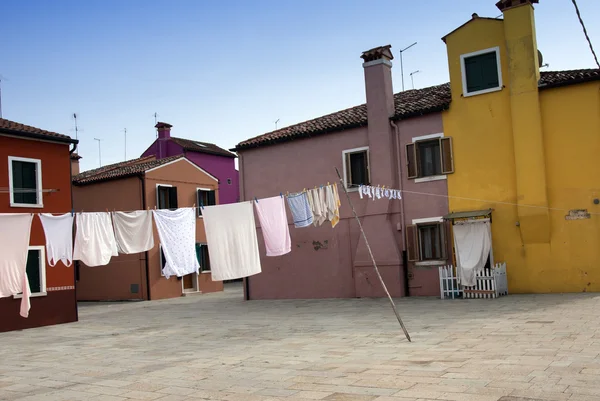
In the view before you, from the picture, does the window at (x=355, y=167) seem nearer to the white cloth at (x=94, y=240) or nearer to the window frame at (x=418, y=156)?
the window frame at (x=418, y=156)

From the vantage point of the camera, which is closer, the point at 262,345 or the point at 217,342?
the point at 262,345

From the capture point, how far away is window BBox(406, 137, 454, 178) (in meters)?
18.1

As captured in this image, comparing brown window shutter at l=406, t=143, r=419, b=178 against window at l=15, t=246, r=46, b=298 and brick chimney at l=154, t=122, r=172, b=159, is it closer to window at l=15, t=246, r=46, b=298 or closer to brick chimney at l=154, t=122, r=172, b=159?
window at l=15, t=246, r=46, b=298

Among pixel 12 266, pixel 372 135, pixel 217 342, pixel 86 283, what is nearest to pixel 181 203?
pixel 86 283

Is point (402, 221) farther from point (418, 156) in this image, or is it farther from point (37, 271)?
point (37, 271)

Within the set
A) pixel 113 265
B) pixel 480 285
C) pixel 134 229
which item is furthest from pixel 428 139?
Result: pixel 113 265

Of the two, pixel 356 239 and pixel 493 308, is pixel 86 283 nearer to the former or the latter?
pixel 356 239

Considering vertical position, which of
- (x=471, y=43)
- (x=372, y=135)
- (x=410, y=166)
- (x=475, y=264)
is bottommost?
(x=475, y=264)

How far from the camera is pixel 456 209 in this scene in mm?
17641

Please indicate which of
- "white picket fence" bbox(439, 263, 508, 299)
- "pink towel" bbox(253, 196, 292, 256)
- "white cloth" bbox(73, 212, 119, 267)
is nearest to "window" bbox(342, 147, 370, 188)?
"white picket fence" bbox(439, 263, 508, 299)

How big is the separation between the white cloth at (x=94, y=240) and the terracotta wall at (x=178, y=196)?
1162cm

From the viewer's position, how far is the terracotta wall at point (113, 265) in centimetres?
2592

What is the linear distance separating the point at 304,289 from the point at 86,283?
1258cm

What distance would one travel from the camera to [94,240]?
549 inches
